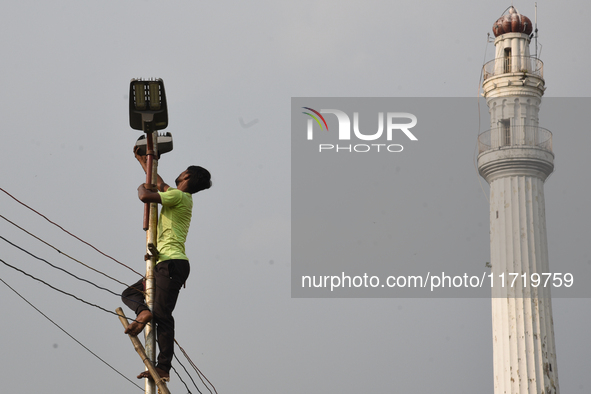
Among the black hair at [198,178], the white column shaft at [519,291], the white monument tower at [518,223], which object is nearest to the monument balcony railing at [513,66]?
the white monument tower at [518,223]

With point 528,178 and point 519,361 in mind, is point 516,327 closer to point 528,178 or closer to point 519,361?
point 519,361

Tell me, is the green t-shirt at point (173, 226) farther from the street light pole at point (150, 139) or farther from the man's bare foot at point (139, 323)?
the man's bare foot at point (139, 323)

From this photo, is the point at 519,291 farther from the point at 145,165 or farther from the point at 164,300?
the point at 164,300

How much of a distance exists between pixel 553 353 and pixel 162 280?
26.4 meters

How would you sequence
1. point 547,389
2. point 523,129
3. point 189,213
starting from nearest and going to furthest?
point 189,213, point 547,389, point 523,129

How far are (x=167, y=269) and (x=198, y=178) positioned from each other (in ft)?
3.24

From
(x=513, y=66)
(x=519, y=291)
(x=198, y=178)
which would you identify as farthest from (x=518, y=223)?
(x=198, y=178)

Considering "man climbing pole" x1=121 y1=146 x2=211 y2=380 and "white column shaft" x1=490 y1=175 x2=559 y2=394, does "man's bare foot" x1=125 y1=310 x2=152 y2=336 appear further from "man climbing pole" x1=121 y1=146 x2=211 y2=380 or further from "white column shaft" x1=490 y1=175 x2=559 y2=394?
"white column shaft" x1=490 y1=175 x2=559 y2=394

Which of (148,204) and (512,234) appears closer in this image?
(148,204)

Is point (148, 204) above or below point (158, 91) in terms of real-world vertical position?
below

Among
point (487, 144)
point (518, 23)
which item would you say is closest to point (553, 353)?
point (487, 144)

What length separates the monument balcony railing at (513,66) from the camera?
34.8 m

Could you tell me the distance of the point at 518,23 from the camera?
116ft

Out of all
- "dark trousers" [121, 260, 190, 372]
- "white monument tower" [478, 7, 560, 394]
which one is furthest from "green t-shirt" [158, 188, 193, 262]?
"white monument tower" [478, 7, 560, 394]
